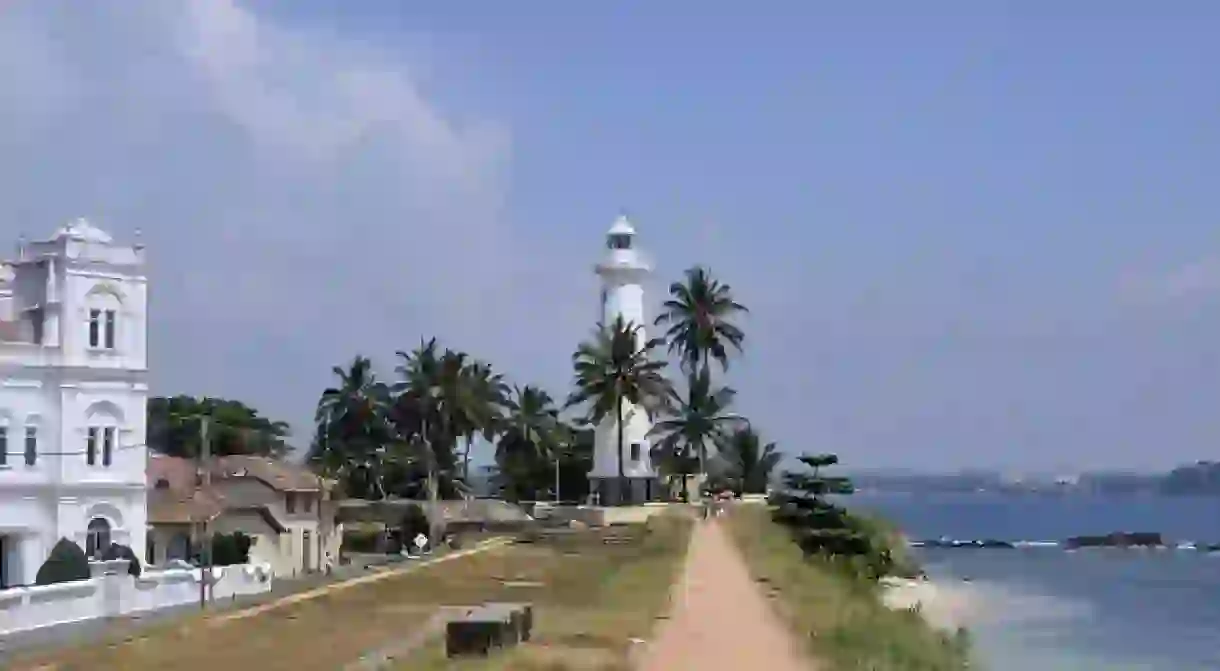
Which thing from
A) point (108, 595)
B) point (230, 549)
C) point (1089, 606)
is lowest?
point (1089, 606)

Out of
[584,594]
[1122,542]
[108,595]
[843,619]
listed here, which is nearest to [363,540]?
[108,595]

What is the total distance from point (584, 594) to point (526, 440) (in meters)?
45.7

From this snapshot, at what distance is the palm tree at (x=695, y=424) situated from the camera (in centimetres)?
7225

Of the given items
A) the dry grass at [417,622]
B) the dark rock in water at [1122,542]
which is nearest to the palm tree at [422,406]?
the dry grass at [417,622]

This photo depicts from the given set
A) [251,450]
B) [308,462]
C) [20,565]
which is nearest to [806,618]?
[20,565]

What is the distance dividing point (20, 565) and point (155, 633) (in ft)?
42.5

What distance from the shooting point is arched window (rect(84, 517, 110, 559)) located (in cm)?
4194

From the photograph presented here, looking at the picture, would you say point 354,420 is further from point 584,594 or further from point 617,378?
point 584,594

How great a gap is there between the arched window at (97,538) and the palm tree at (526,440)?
3687cm

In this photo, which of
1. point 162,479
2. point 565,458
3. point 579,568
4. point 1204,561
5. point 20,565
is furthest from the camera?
point 1204,561

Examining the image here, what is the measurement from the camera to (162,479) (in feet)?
188

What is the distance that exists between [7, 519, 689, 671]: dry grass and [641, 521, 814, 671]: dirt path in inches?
22.9

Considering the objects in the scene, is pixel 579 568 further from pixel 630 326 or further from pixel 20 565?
pixel 630 326

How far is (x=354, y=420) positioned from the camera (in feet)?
265
